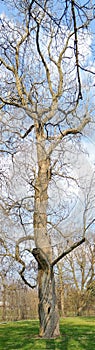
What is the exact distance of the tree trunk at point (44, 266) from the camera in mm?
6954

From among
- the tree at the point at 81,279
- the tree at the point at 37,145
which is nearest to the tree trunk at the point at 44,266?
the tree at the point at 37,145

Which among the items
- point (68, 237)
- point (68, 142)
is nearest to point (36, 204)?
point (68, 237)

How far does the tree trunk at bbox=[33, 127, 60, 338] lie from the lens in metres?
6.95

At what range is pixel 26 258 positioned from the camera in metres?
7.50

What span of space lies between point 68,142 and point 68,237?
1.87 metres

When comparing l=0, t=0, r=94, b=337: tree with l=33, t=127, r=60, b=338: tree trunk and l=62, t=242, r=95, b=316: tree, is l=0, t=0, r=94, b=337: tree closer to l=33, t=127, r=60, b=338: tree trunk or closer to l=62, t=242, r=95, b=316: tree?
l=33, t=127, r=60, b=338: tree trunk

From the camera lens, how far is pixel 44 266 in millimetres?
7422

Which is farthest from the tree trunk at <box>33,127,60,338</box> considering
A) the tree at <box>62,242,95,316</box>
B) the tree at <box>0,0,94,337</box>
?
the tree at <box>62,242,95,316</box>

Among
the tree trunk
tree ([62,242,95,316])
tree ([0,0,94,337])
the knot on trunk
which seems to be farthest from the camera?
tree ([62,242,95,316])

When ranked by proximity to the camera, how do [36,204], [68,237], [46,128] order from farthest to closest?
[36,204] < [68,237] < [46,128]

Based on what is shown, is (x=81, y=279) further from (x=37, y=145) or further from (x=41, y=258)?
(x=37, y=145)

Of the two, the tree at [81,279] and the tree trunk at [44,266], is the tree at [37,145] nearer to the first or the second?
the tree trunk at [44,266]

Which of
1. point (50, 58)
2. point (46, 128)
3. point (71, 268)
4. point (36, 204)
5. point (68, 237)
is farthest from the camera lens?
point (71, 268)

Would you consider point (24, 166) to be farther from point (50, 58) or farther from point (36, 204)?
point (50, 58)
